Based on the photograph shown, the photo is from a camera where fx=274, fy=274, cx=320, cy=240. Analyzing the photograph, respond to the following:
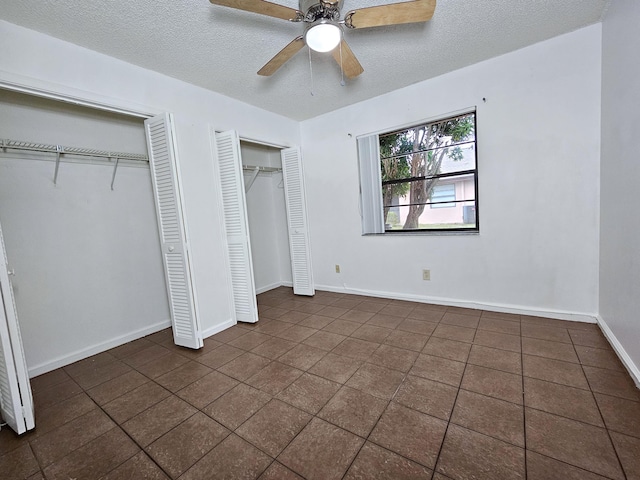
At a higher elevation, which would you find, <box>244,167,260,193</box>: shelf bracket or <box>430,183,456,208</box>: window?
<box>244,167,260,193</box>: shelf bracket

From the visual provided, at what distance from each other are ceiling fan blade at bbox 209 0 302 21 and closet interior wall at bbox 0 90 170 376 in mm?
2035

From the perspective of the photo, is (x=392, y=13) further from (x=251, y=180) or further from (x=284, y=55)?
(x=251, y=180)

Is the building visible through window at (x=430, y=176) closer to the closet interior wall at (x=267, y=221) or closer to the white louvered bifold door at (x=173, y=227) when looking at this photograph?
the closet interior wall at (x=267, y=221)

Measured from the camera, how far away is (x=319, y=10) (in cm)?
162

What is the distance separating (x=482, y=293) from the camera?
116 inches

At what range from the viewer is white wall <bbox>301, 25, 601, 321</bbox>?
7.80 feet

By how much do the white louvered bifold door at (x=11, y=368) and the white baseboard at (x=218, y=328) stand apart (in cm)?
125

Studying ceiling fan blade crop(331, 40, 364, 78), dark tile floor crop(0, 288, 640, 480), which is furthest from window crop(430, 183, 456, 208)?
ceiling fan blade crop(331, 40, 364, 78)

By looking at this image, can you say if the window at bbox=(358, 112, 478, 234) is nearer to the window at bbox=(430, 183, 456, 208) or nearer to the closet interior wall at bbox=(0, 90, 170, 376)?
the window at bbox=(430, 183, 456, 208)

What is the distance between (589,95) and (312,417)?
331cm

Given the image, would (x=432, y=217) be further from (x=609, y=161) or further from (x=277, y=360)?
(x=277, y=360)

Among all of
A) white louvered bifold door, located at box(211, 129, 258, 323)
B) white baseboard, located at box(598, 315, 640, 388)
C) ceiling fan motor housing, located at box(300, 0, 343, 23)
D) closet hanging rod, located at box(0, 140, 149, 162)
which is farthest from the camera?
white louvered bifold door, located at box(211, 129, 258, 323)

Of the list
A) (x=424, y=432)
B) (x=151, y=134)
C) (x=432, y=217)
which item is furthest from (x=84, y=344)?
(x=432, y=217)

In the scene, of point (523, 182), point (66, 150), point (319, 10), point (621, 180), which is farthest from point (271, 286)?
point (621, 180)
